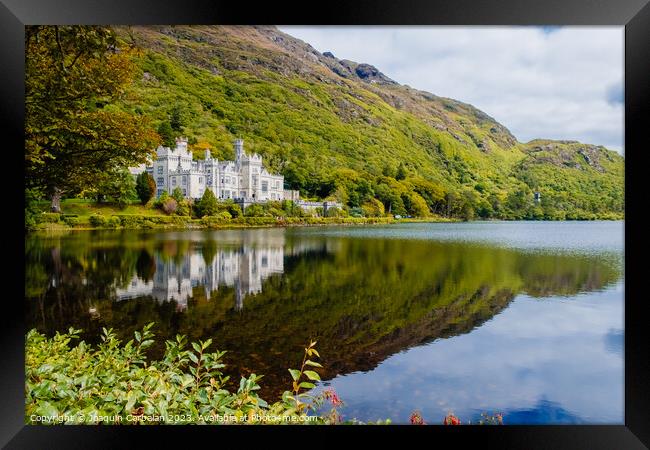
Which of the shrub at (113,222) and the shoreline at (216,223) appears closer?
the shoreline at (216,223)

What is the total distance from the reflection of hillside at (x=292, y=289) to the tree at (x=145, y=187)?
484 mm

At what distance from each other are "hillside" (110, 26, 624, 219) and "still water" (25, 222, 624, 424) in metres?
0.43

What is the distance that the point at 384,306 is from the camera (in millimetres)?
4836

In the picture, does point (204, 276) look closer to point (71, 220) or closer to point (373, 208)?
point (71, 220)

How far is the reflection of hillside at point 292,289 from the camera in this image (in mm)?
3672

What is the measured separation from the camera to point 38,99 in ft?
9.82

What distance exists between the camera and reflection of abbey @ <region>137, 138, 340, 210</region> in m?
4.14

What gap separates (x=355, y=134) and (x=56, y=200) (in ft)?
11.2

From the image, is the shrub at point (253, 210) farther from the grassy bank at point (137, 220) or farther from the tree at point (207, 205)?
the tree at point (207, 205)

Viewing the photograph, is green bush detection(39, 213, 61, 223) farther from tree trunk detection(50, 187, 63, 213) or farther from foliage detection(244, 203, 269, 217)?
foliage detection(244, 203, 269, 217)

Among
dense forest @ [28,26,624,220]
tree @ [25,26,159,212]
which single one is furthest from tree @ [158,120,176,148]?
tree @ [25,26,159,212]

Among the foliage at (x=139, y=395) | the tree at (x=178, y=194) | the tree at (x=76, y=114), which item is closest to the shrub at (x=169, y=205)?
the tree at (x=178, y=194)
